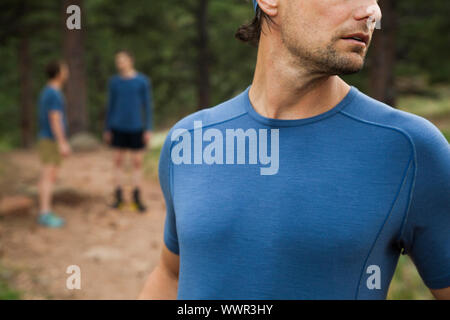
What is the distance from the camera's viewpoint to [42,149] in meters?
7.02

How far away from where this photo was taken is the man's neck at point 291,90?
150 cm

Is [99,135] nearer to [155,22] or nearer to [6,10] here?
[155,22]

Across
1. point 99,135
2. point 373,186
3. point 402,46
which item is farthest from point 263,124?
point 99,135

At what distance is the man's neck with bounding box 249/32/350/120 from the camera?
1.50 m

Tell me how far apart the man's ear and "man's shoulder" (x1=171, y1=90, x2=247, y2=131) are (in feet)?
0.99

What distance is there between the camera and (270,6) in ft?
5.08

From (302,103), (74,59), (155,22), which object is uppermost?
(155,22)

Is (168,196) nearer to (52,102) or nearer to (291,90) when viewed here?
(291,90)

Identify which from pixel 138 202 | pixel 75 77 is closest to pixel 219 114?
pixel 138 202

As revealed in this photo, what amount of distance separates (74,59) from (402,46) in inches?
479

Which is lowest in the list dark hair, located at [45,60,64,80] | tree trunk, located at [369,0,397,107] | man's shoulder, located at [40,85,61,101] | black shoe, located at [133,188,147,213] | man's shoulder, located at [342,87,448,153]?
black shoe, located at [133,188,147,213]

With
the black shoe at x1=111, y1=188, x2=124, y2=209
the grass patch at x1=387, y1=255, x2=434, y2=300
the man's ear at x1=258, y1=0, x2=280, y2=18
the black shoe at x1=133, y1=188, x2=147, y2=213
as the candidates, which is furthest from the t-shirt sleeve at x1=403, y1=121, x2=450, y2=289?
the black shoe at x1=111, y1=188, x2=124, y2=209

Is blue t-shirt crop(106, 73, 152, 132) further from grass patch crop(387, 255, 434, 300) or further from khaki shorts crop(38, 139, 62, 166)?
grass patch crop(387, 255, 434, 300)

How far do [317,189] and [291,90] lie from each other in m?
0.35
